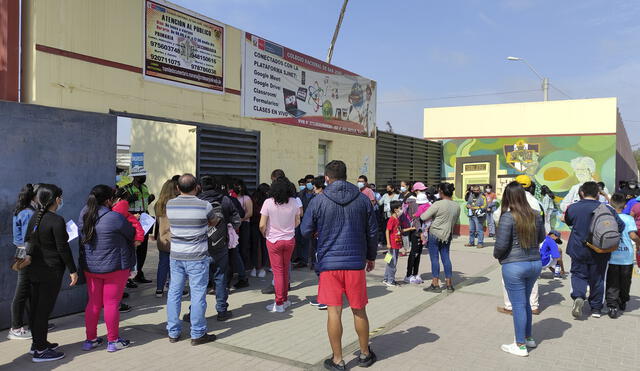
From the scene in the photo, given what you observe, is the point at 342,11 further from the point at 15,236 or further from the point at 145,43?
the point at 15,236

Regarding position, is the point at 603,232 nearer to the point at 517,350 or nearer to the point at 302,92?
the point at 517,350

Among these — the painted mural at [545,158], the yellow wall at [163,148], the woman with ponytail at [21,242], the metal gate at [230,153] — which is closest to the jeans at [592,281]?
the metal gate at [230,153]

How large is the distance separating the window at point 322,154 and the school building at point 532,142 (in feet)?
19.3

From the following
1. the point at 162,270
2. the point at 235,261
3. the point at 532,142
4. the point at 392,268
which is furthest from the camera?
the point at 532,142

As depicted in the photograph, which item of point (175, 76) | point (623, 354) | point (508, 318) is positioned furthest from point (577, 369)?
point (175, 76)

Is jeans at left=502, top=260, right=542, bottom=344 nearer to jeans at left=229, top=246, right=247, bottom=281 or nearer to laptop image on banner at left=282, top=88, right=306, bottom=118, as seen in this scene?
jeans at left=229, top=246, right=247, bottom=281

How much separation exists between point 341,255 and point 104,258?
2322 millimetres

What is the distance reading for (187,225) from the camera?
4.88 metres

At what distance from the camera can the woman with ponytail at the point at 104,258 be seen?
467 cm

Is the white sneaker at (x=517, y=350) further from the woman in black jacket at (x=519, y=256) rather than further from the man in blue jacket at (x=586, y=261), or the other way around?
the man in blue jacket at (x=586, y=261)

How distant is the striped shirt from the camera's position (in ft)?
16.0

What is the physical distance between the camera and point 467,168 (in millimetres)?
18953

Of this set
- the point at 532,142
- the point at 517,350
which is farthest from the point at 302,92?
the point at 532,142

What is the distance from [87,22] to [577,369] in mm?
7348
